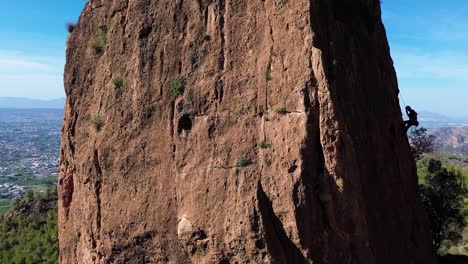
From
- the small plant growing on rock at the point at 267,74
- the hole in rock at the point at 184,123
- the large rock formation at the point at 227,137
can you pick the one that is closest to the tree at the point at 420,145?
the large rock formation at the point at 227,137

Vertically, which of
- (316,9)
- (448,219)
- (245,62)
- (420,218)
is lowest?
(448,219)

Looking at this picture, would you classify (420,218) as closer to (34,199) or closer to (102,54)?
(102,54)

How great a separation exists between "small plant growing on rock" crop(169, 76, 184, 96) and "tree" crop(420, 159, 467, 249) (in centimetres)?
2300

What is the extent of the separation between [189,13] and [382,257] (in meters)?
12.2

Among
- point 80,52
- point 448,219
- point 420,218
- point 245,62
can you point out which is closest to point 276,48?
point 245,62

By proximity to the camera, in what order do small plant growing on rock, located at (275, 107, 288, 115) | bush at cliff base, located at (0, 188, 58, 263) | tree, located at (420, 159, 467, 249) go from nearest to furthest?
small plant growing on rock, located at (275, 107, 288, 115), tree, located at (420, 159, 467, 249), bush at cliff base, located at (0, 188, 58, 263)

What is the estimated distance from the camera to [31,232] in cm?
5681

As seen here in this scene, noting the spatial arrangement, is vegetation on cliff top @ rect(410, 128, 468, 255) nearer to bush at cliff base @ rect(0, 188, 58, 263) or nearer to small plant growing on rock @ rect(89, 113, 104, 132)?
small plant growing on rock @ rect(89, 113, 104, 132)

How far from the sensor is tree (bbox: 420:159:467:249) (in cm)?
3177

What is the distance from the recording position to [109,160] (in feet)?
57.0

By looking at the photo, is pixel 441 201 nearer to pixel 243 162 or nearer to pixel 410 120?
pixel 410 120

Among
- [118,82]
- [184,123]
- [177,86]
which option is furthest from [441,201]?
[118,82]

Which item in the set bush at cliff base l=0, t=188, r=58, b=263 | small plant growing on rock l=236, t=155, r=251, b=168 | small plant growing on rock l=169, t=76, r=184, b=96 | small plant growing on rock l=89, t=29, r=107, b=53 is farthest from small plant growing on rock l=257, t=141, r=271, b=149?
bush at cliff base l=0, t=188, r=58, b=263

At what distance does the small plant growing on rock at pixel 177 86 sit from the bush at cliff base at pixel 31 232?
36044mm
